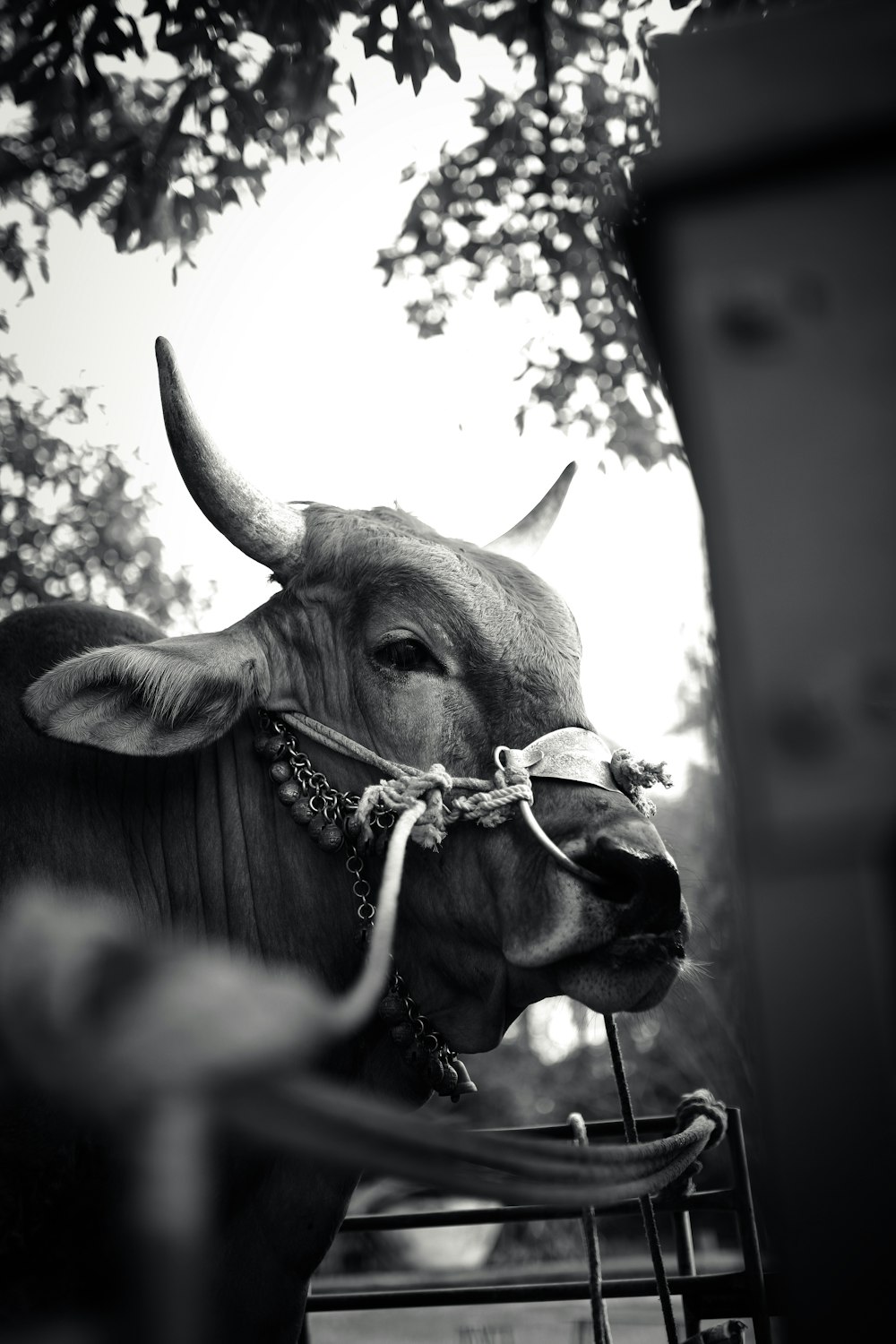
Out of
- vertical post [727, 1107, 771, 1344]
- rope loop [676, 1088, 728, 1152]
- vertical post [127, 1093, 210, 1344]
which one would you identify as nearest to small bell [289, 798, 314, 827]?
rope loop [676, 1088, 728, 1152]

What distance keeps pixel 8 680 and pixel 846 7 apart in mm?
2625

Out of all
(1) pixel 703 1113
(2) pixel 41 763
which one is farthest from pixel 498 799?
(2) pixel 41 763

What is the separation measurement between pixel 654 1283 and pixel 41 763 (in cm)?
228

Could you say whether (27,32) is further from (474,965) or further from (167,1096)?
(167,1096)

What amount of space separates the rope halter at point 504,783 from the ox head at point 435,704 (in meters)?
0.05

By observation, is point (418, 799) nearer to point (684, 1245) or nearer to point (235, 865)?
point (235, 865)

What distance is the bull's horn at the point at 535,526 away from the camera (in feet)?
12.3

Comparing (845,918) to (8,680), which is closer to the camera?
(845,918)

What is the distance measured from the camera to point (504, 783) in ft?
7.85

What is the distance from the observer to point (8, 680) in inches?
120

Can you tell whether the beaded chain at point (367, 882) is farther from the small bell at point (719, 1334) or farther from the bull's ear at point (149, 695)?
the small bell at point (719, 1334)

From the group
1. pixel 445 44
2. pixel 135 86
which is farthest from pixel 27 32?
pixel 445 44

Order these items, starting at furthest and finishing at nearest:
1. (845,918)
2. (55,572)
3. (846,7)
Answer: (55,572) → (846,7) → (845,918)

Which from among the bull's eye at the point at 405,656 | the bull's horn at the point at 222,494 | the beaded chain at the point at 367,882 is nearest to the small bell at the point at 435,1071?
the beaded chain at the point at 367,882
